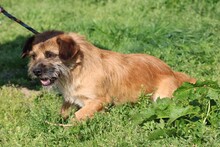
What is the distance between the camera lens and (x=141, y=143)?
495 cm

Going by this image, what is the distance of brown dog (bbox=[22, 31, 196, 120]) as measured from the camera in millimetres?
5809

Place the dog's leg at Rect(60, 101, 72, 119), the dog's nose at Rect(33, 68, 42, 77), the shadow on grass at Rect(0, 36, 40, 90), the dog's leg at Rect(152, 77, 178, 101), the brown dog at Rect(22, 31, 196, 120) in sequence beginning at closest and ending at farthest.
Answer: the dog's nose at Rect(33, 68, 42, 77)
the brown dog at Rect(22, 31, 196, 120)
the dog's leg at Rect(60, 101, 72, 119)
the dog's leg at Rect(152, 77, 178, 101)
the shadow on grass at Rect(0, 36, 40, 90)

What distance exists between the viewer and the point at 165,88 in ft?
20.9

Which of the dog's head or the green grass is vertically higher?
the dog's head

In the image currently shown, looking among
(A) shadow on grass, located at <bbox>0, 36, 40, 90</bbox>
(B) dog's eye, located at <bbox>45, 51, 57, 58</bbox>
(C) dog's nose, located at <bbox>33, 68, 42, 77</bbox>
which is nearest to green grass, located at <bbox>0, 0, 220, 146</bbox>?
(A) shadow on grass, located at <bbox>0, 36, 40, 90</bbox>

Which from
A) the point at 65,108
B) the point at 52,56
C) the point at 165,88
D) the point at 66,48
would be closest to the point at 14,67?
the point at 65,108

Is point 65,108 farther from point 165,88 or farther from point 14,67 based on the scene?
point 14,67

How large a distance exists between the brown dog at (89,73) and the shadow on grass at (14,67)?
1.78 metres

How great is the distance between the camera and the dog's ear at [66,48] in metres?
5.72

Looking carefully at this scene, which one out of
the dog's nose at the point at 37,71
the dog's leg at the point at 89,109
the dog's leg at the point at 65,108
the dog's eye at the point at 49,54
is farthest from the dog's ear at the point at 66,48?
the dog's leg at the point at 65,108

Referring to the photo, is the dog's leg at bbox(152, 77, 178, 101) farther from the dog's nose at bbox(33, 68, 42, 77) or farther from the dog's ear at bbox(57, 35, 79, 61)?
the dog's nose at bbox(33, 68, 42, 77)

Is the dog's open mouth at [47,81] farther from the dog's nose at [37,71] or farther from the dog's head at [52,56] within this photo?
the dog's nose at [37,71]

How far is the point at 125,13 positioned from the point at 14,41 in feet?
8.41

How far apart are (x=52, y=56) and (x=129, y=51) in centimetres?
295
